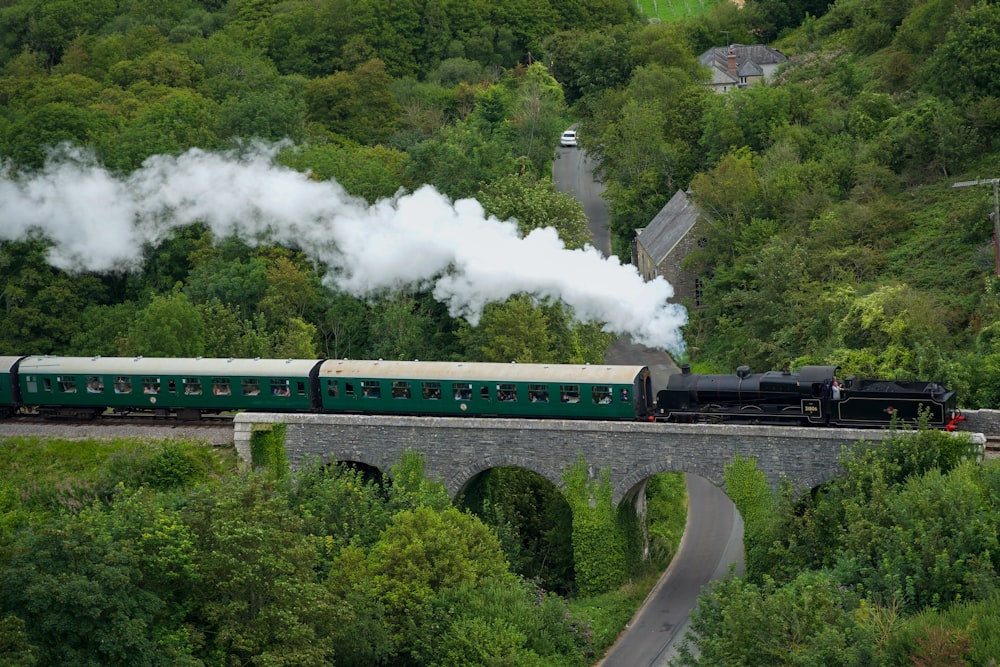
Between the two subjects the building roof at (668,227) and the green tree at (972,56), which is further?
the building roof at (668,227)

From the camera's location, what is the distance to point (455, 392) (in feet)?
167

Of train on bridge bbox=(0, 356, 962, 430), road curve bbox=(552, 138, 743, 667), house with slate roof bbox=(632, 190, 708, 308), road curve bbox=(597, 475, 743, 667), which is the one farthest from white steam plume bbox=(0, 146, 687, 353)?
road curve bbox=(597, 475, 743, 667)

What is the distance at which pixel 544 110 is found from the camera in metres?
90.1

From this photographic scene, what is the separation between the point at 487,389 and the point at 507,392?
0.73 meters

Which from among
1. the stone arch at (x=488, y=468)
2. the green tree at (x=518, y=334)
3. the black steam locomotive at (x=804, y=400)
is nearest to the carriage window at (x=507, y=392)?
the stone arch at (x=488, y=468)

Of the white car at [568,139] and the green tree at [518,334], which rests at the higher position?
the white car at [568,139]

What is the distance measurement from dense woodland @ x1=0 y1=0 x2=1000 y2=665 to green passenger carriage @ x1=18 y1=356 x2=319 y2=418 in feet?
10.2

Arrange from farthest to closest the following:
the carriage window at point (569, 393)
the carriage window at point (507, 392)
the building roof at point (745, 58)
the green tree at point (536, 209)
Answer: the building roof at point (745, 58), the green tree at point (536, 209), the carriage window at point (507, 392), the carriage window at point (569, 393)

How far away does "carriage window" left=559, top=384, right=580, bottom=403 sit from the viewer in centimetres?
4944

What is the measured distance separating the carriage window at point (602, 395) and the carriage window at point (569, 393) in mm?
636

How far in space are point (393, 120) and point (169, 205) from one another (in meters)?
21.2

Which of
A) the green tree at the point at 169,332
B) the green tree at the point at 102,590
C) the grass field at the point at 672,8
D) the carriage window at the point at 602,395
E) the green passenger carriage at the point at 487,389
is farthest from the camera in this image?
the grass field at the point at 672,8

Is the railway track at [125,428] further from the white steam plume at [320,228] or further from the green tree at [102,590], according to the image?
the green tree at [102,590]

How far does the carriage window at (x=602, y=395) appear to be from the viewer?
4894cm
